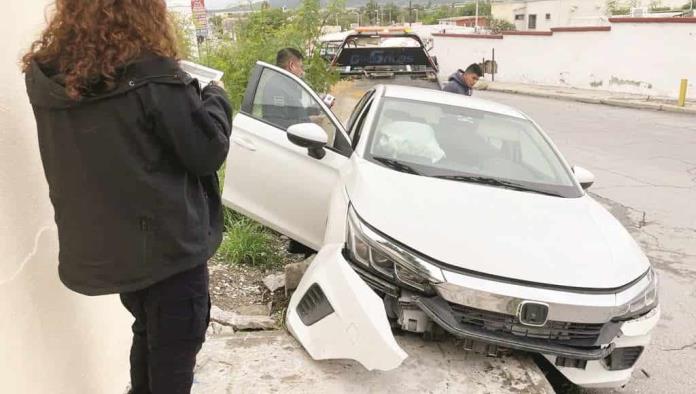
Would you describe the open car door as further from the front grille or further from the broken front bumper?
the front grille

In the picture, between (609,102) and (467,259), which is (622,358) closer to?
(467,259)

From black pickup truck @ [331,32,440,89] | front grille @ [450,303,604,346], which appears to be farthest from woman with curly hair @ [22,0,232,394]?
black pickup truck @ [331,32,440,89]

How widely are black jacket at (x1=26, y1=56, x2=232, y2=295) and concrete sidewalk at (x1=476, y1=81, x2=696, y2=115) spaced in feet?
52.0

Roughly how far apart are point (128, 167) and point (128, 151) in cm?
5

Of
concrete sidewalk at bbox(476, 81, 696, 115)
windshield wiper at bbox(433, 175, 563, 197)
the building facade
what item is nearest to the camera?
windshield wiper at bbox(433, 175, 563, 197)

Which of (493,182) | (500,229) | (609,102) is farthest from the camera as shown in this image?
(609,102)

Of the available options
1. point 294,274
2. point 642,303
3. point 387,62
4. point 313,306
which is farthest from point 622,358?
point 387,62

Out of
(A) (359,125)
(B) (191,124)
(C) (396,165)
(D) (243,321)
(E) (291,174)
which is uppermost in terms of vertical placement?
(B) (191,124)

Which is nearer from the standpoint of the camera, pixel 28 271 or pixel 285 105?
pixel 28 271

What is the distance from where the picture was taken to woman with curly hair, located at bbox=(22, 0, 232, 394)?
5.31 ft

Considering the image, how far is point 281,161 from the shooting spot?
165 inches

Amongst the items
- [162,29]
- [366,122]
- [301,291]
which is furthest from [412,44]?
[162,29]

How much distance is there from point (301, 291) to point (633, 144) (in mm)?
9238

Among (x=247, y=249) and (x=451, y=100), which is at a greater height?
(x=451, y=100)
